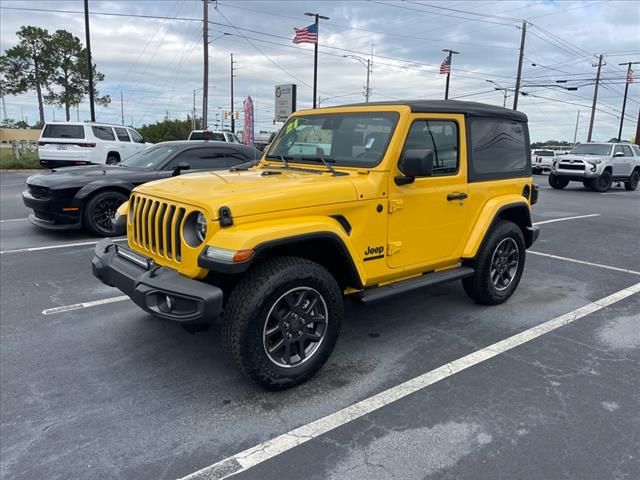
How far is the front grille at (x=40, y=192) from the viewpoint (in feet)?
25.1

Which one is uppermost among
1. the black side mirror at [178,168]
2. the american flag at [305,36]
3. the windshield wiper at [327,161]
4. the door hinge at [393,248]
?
the american flag at [305,36]

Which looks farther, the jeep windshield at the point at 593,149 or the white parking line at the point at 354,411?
the jeep windshield at the point at 593,149

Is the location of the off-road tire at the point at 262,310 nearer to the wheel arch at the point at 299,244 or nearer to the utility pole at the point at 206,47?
the wheel arch at the point at 299,244

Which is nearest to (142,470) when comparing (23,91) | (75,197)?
(75,197)

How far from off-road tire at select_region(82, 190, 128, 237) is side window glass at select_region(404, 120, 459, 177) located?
219 inches

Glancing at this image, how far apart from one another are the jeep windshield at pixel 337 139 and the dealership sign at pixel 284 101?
54.8 ft

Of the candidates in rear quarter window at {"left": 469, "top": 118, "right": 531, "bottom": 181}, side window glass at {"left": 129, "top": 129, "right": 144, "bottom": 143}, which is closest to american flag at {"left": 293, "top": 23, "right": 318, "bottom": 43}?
side window glass at {"left": 129, "top": 129, "right": 144, "bottom": 143}

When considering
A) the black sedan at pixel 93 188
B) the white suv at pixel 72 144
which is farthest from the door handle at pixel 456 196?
the white suv at pixel 72 144

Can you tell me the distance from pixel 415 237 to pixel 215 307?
1.83 meters

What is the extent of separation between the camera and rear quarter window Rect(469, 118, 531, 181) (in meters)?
4.61

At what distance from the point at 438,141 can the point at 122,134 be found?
1612cm

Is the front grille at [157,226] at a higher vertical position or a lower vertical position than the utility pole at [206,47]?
lower

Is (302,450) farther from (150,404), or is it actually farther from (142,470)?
(150,404)

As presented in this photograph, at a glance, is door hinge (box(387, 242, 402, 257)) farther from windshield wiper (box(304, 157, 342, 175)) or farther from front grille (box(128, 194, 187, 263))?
front grille (box(128, 194, 187, 263))
